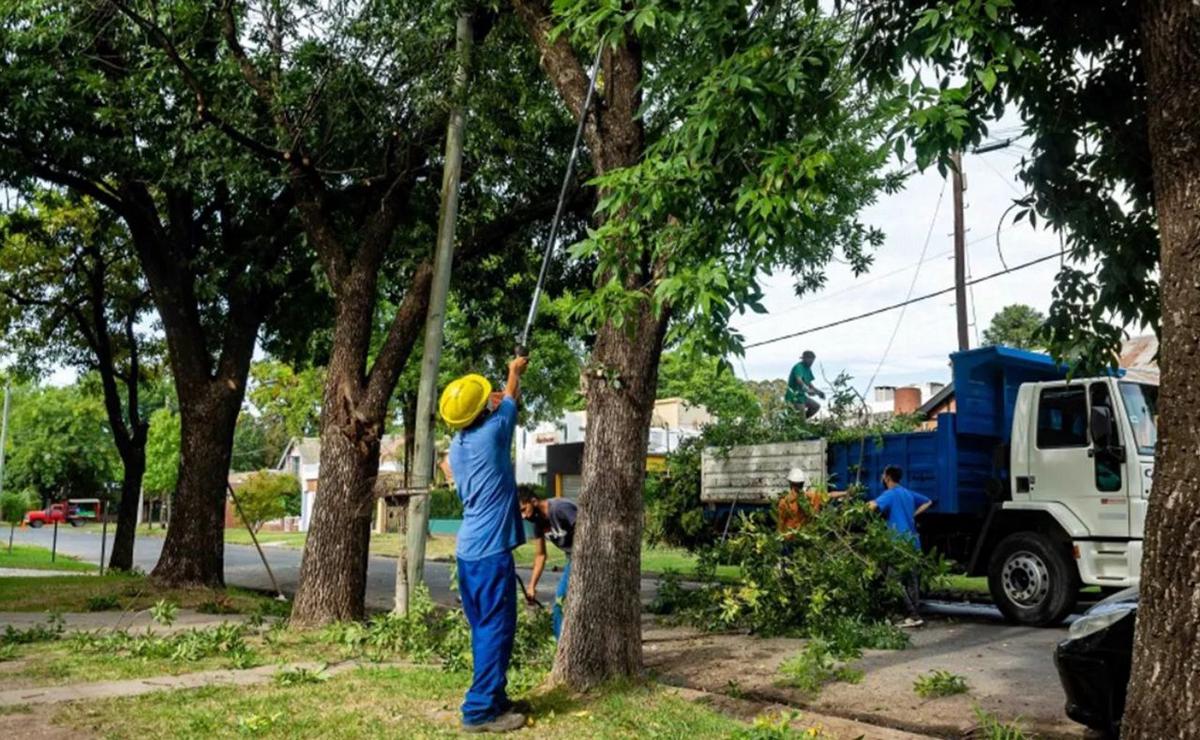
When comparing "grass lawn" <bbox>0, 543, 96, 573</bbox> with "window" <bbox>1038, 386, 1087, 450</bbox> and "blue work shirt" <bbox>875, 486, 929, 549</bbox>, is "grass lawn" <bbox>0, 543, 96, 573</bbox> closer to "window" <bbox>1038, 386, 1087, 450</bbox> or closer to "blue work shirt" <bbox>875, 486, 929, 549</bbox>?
"blue work shirt" <bbox>875, 486, 929, 549</bbox>

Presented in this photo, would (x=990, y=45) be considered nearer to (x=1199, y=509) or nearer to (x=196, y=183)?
(x=1199, y=509)

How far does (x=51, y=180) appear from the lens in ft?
48.0

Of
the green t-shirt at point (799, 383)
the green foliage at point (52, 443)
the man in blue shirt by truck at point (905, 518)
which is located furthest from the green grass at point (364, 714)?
the green foliage at point (52, 443)

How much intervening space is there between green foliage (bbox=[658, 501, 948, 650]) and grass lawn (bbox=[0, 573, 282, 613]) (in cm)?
591

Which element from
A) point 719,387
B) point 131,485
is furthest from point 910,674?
point 719,387

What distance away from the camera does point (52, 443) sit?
7250 centimetres

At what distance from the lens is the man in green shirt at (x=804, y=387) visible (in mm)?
14406

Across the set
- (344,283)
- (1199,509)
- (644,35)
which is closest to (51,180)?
(344,283)

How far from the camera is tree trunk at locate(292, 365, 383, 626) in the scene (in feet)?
35.8

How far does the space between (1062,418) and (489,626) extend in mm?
7435

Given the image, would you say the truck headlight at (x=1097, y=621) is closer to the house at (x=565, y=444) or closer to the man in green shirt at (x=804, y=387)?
the man in green shirt at (x=804, y=387)

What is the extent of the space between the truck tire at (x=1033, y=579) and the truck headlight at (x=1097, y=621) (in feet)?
17.9

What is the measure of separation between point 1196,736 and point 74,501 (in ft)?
244

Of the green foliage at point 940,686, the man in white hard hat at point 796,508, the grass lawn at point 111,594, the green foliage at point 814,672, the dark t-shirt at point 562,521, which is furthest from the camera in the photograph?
the grass lawn at point 111,594
